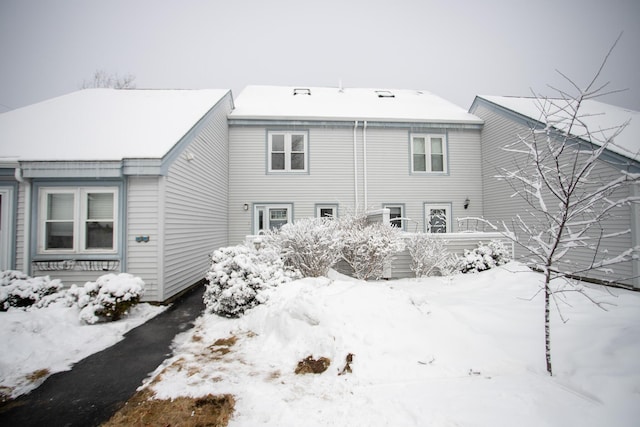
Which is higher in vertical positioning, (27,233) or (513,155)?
(513,155)

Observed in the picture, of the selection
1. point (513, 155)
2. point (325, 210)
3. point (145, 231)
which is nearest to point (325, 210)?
point (325, 210)

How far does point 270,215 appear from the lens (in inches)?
460

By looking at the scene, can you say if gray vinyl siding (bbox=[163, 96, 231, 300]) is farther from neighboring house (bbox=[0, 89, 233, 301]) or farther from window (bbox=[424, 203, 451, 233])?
window (bbox=[424, 203, 451, 233])

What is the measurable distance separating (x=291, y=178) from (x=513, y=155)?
8725 mm

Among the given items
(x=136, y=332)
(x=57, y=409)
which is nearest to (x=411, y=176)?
(x=136, y=332)

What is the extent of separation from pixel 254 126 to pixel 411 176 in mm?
6997

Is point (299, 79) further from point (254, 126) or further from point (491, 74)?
point (254, 126)

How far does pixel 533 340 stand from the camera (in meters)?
3.87

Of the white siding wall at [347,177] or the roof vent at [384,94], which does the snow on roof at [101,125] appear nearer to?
the white siding wall at [347,177]

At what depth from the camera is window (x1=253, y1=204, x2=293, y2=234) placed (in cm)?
1161

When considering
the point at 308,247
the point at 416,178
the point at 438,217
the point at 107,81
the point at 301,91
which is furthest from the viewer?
the point at 107,81

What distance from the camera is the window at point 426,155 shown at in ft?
41.0

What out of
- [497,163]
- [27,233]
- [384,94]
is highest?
[384,94]

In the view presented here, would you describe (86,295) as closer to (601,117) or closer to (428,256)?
(428,256)
